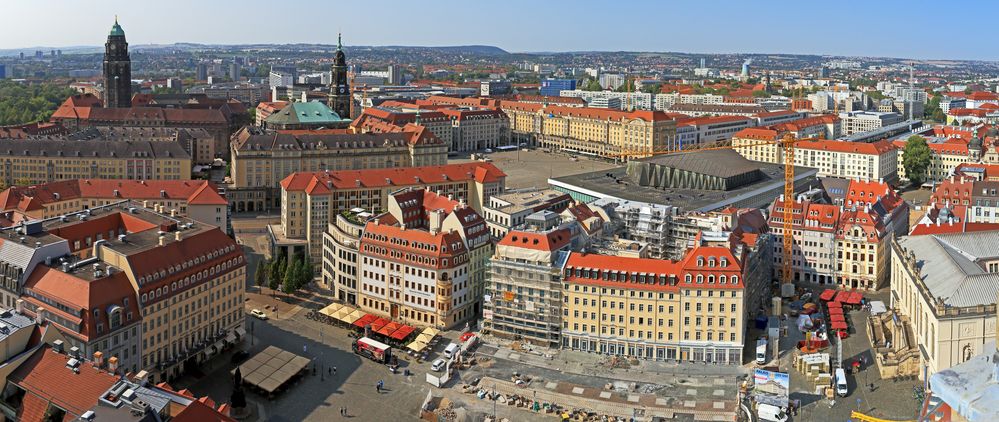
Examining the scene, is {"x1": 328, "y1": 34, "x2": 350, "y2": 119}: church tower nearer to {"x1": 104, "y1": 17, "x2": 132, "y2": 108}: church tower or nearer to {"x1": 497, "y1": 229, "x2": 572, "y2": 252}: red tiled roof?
{"x1": 104, "y1": 17, "x2": 132, "y2": 108}: church tower

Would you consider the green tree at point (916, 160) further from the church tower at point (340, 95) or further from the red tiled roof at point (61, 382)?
the red tiled roof at point (61, 382)

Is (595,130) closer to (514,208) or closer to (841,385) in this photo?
(514,208)

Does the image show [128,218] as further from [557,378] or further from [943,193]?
[943,193]

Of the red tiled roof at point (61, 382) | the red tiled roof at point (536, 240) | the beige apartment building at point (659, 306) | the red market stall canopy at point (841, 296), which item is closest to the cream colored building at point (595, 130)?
the red market stall canopy at point (841, 296)

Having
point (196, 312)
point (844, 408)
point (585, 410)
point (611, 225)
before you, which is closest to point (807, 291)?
point (611, 225)

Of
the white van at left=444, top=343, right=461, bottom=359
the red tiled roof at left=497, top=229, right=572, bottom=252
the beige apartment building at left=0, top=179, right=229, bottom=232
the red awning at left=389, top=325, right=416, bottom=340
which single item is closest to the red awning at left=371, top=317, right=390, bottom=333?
the red awning at left=389, top=325, right=416, bottom=340

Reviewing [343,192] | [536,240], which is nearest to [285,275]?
[343,192]
